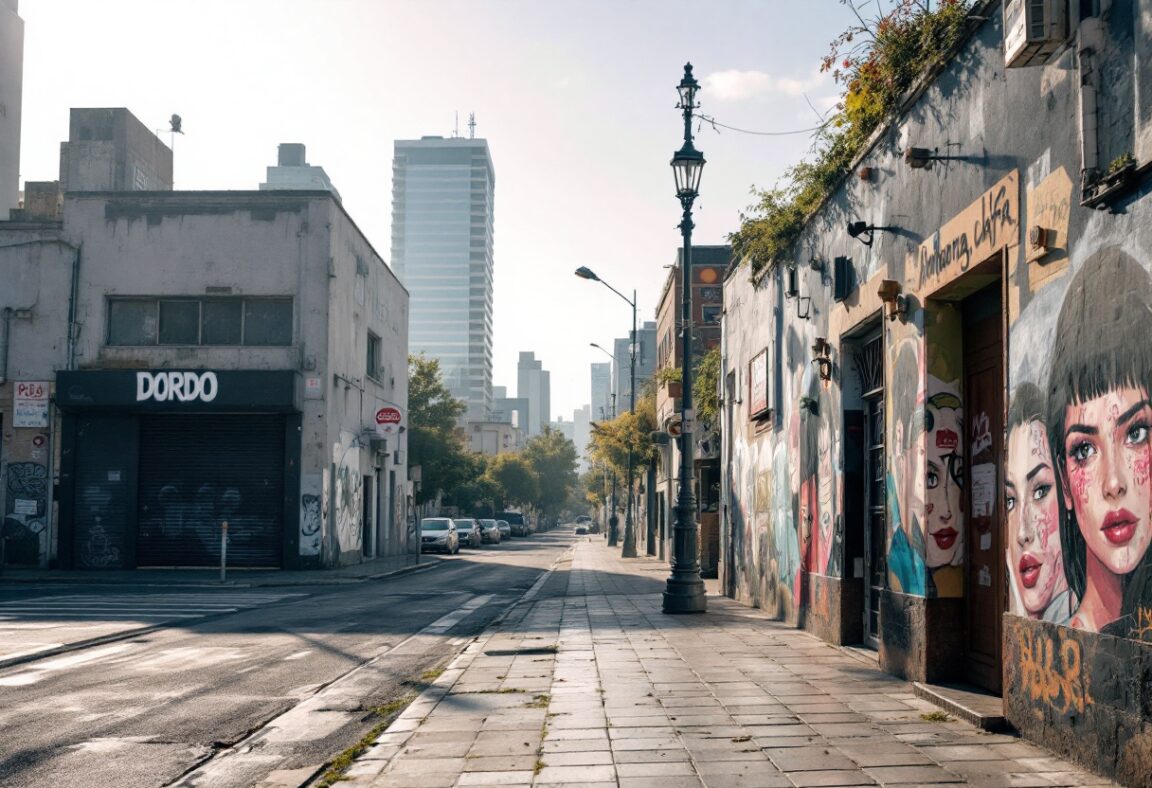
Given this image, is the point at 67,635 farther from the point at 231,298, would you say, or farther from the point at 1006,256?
the point at 231,298

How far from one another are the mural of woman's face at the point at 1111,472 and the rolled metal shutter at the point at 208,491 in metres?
24.0

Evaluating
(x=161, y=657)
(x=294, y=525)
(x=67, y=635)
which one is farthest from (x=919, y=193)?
(x=294, y=525)

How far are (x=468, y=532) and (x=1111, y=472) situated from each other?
4690 centimetres

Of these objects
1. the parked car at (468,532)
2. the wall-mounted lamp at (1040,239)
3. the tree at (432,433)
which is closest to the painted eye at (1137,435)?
the wall-mounted lamp at (1040,239)

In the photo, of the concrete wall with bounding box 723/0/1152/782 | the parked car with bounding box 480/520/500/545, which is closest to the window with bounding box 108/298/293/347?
the concrete wall with bounding box 723/0/1152/782

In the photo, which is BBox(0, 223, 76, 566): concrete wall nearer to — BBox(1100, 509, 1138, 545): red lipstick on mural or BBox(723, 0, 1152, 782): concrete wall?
BBox(723, 0, 1152, 782): concrete wall

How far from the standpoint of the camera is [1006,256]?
7.07m

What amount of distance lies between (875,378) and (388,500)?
28503mm

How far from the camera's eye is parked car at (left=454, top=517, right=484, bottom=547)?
51.2m

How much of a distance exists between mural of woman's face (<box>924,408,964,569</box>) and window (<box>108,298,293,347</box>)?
22.1 meters

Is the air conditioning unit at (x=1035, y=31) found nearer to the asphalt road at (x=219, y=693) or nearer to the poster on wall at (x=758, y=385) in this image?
the asphalt road at (x=219, y=693)

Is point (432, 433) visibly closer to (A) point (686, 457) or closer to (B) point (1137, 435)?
(A) point (686, 457)

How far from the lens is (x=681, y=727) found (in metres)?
7.00

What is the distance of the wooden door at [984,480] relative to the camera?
7.82 m
